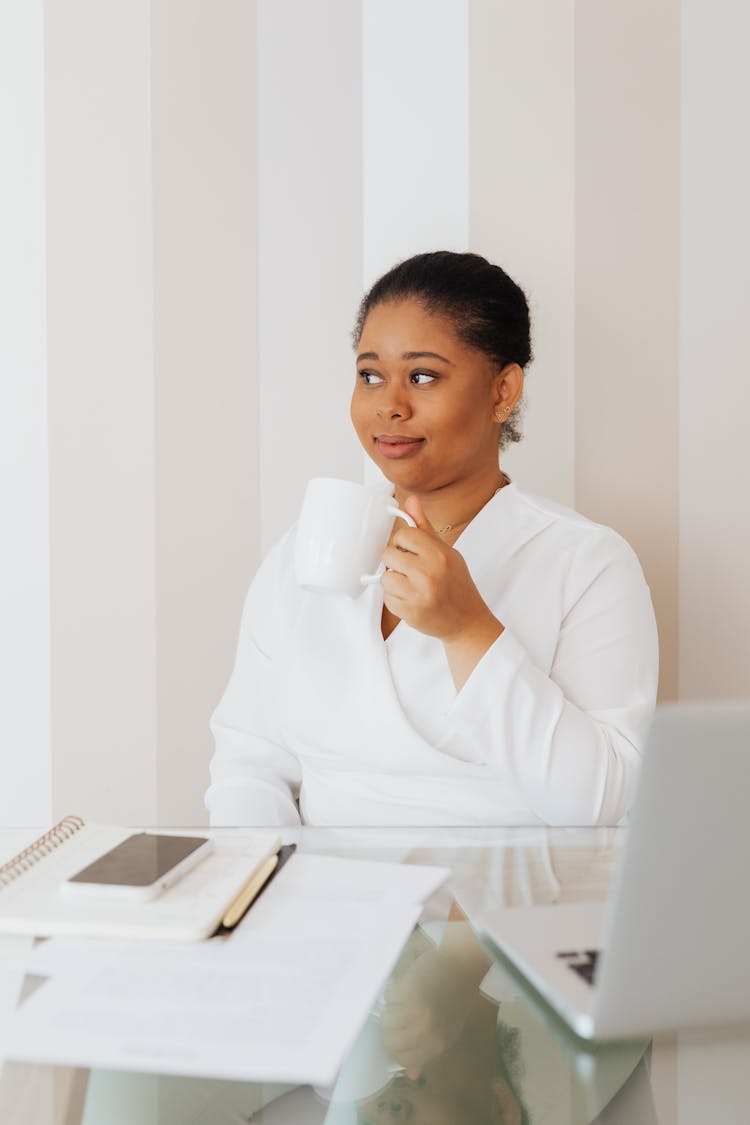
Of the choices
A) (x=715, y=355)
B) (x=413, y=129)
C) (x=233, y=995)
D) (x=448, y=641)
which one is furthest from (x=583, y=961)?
(x=413, y=129)

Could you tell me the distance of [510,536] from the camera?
1.36 meters

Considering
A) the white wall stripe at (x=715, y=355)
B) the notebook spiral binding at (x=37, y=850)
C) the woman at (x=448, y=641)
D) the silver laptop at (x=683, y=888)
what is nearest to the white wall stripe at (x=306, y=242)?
the woman at (x=448, y=641)

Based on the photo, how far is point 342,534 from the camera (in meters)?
1.15

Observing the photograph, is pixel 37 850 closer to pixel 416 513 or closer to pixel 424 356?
pixel 416 513

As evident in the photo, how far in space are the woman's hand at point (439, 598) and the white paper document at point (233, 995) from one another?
0.41 meters

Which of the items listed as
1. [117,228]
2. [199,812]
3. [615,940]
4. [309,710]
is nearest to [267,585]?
[309,710]

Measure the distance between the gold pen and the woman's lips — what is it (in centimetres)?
69

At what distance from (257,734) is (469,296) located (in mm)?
647

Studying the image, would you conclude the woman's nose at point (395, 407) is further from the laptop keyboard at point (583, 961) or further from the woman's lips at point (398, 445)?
the laptop keyboard at point (583, 961)

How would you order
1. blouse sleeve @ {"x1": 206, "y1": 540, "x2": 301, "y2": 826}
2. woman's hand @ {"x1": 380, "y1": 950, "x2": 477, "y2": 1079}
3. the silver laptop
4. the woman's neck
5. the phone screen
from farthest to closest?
1. the woman's neck
2. blouse sleeve @ {"x1": 206, "y1": 540, "x2": 301, "y2": 826}
3. the phone screen
4. woman's hand @ {"x1": 380, "y1": 950, "x2": 477, "y2": 1079}
5. the silver laptop

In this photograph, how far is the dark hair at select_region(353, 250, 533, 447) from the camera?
141 cm

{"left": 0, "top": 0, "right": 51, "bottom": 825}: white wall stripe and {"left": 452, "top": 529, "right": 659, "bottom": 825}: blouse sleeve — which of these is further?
{"left": 0, "top": 0, "right": 51, "bottom": 825}: white wall stripe

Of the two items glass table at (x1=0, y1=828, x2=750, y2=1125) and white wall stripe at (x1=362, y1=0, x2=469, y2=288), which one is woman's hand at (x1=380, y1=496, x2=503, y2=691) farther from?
white wall stripe at (x1=362, y1=0, x2=469, y2=288)

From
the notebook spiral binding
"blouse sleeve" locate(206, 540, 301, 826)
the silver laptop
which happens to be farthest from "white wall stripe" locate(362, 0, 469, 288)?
the silver laptop
